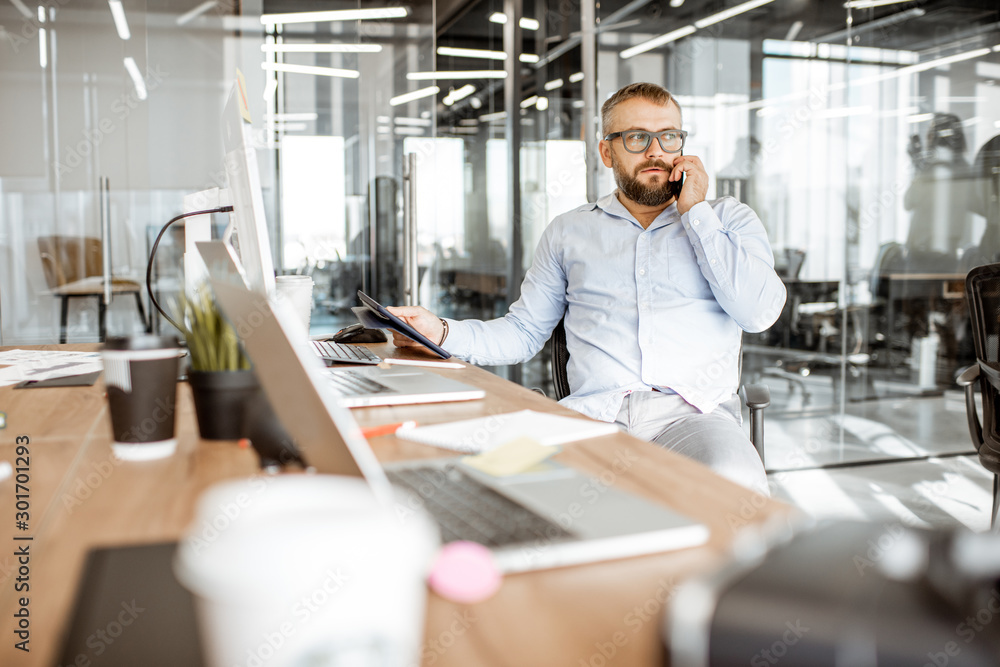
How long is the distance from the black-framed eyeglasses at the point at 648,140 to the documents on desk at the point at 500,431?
1.20m

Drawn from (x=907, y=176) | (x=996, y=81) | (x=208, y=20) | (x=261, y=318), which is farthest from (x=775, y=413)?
(x=261, y=318)

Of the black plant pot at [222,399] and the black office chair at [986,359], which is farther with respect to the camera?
the black office chair at [986,359]

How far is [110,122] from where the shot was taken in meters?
4.09

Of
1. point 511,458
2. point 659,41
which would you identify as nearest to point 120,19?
point 659,41

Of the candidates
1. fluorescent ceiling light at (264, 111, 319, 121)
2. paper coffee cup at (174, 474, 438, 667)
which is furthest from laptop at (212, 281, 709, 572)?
fluorescent ceiling light at (264, 111, 319, 121)

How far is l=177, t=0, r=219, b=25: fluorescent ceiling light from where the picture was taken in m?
4.16

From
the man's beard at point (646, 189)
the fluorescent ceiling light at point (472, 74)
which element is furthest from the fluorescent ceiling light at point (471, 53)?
the man's beard at point (646, 189)

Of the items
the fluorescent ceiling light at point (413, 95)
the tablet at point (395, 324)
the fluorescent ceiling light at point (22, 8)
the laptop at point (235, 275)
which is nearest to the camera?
the laptop at point (235, 275)

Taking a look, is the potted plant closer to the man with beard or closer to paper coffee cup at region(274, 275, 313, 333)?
paper coffee cup at region(274, 275, 313, 333)

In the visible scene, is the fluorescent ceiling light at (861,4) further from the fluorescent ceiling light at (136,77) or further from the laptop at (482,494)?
the laptop at (482,494)

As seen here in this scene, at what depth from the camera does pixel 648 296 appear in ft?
6.70

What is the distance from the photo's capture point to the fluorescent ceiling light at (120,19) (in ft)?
13.4

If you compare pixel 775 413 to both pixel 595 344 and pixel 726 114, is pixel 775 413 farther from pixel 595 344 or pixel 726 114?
pixel 595 344

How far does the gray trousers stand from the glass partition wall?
7.50ft
